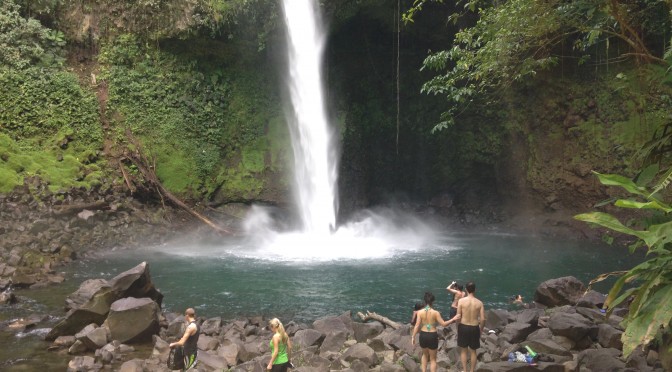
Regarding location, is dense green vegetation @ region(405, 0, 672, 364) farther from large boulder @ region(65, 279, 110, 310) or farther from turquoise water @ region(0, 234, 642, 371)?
large boulder @ region(65, 279, 110, 310)

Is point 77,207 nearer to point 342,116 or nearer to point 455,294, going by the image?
point 342,116

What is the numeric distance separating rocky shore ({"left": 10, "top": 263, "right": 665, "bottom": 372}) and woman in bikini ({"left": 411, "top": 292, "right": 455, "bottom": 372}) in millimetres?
448

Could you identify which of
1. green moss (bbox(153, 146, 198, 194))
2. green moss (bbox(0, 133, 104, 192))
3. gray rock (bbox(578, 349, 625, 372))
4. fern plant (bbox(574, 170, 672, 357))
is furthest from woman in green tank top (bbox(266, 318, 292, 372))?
green moss (bbox(153, 146, 198, 194))

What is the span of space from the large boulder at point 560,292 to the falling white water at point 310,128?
12.4 m

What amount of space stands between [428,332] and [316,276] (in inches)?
327

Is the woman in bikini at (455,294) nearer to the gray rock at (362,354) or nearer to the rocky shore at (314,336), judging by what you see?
the rocky shore at (314,336)

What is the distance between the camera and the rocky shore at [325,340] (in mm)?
8508

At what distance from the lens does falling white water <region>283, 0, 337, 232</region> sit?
24.7 m

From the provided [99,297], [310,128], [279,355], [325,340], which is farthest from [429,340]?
[310,128]

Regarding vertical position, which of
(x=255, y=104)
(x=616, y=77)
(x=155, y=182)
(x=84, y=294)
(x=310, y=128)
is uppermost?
(x=255, y=104)

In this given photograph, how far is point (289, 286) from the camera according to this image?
15.0 m

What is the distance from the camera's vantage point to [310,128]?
25625mm

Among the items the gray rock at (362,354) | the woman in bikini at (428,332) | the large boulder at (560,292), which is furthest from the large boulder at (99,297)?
the large boulder at (560,292)

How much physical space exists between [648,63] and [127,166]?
2014 cm
